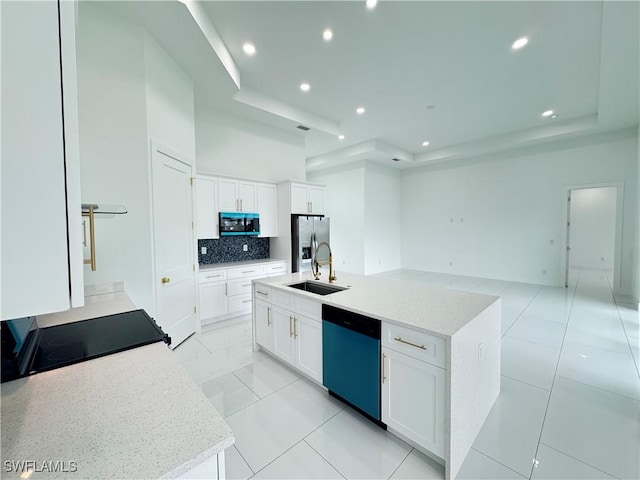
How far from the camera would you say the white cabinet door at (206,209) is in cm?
376

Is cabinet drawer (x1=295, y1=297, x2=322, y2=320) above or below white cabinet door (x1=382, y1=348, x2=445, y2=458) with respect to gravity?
above

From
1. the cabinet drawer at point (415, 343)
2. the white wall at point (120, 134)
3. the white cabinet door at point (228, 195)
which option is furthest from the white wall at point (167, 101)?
the cabinet drawer at point (415, 343)

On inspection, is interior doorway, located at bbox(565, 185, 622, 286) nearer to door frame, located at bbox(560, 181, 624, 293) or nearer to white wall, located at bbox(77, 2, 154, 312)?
door frame, located at bbox(560, 181, 624, 293)

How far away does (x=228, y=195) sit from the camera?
4074 mm

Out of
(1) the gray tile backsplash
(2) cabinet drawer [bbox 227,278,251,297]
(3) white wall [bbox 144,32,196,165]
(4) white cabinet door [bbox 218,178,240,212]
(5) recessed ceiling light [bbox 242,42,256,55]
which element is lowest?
(2) cabinet drawer [bbox 227,278,251,297]

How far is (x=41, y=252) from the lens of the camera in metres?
0.44

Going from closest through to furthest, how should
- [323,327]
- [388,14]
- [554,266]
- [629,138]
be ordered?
[323,327], [388,14], [629,138], [554,266]

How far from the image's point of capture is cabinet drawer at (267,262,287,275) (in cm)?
443

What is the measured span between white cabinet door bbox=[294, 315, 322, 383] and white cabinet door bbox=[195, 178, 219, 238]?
2267mm

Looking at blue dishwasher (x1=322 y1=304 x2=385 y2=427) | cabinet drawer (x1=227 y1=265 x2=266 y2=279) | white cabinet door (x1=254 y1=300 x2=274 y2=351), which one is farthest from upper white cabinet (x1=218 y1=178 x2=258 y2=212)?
blue dishwasher (x1=322 y1=304 x2=385 y2=427)

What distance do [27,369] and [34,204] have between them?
1122 mm

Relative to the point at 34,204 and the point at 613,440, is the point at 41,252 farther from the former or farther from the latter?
the point at 613,440

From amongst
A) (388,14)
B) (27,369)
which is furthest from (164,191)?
(388,14)

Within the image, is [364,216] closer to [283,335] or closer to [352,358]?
[283,335]
